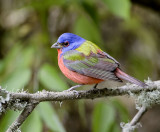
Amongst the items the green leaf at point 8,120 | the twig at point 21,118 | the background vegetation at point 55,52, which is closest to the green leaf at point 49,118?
the background vegetation at point 55,52

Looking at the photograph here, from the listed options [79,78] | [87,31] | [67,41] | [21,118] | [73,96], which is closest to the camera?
[21,118]

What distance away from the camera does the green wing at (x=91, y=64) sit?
270 centimetres

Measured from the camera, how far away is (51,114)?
2.70 m

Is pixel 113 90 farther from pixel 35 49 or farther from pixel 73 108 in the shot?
pixel 73 108

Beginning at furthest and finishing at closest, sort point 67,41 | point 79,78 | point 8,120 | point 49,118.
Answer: point 67,41 < point 79,78 < point 49,118 < point 8,120

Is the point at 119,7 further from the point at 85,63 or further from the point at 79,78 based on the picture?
the point at 79,78

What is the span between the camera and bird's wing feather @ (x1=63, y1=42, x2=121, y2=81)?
2.71 m

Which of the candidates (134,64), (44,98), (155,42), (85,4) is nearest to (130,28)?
(155,42)

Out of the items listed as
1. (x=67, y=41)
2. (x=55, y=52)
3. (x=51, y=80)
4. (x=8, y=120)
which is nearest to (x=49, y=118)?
(x=8, y=120)

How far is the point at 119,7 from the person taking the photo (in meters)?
3.22

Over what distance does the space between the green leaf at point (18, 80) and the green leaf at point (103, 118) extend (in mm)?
725

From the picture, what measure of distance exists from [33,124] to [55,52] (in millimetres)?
1317

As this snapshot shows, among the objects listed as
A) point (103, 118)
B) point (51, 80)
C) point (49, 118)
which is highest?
point (51, 80)

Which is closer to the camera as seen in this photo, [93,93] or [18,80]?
[93,93]
